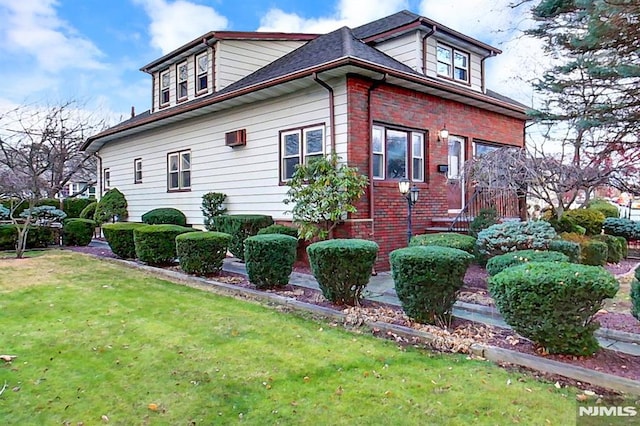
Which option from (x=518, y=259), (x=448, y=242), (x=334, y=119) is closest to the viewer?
(x=518, y=259)

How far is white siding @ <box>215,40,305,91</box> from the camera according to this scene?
12578mm

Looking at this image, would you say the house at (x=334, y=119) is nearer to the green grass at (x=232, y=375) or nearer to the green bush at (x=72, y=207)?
the green grass at (x=232, y=375)

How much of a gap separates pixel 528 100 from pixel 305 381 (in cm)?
1841

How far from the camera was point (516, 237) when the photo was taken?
23.5 ft

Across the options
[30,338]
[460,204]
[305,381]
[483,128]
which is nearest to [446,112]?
[483,128]

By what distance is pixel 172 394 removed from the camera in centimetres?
327

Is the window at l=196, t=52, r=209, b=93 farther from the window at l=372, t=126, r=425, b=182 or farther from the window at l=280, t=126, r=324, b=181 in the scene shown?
the window at l=372, t=126, r=425, b=182

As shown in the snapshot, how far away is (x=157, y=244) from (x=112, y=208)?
7.63 meters

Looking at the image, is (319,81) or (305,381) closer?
(305,381)

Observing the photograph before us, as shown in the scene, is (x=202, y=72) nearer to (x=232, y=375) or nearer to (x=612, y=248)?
(x=232, y=375)

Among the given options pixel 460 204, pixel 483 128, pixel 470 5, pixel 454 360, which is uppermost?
pixel 470 5

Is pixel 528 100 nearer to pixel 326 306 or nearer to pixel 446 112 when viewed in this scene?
pixel 446 112

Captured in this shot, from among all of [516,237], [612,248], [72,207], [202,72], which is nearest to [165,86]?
[202,72]

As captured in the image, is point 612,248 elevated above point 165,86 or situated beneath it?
situated beneath
